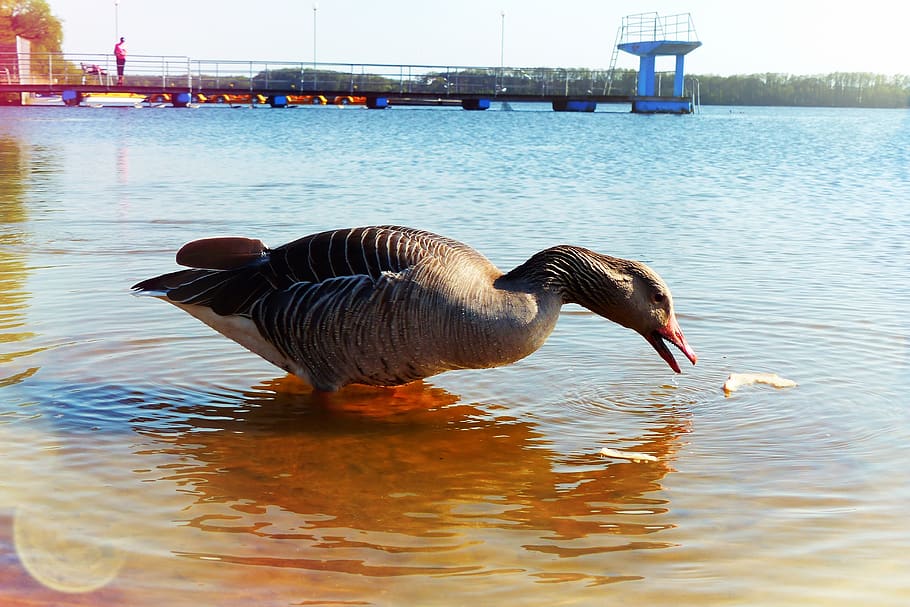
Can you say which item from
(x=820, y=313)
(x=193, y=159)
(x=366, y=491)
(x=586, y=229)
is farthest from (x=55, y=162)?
(x=366, y=491)

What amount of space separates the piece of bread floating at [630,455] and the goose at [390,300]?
739 millimetres

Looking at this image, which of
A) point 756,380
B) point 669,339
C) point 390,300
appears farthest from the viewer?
point 756,380

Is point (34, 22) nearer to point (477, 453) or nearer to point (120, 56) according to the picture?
point (120, 56)

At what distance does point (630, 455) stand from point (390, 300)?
4.67ft

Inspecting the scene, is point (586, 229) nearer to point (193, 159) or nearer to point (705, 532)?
point (705, 532)

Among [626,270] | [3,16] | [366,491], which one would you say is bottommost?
[366,491]

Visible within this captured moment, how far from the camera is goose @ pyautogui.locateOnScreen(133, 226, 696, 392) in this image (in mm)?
5453

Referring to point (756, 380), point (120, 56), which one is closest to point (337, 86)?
point (120, 56)

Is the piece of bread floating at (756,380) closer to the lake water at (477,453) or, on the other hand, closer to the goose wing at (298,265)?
the lake water at (477,453)

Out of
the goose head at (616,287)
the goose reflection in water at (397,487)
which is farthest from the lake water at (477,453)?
the goose head at (616,287)

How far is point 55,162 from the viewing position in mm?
22172

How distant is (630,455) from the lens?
5164mm

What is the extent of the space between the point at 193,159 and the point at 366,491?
2145cm

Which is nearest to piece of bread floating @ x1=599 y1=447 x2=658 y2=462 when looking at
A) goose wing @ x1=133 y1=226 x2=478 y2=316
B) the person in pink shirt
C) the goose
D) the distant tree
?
the goose
